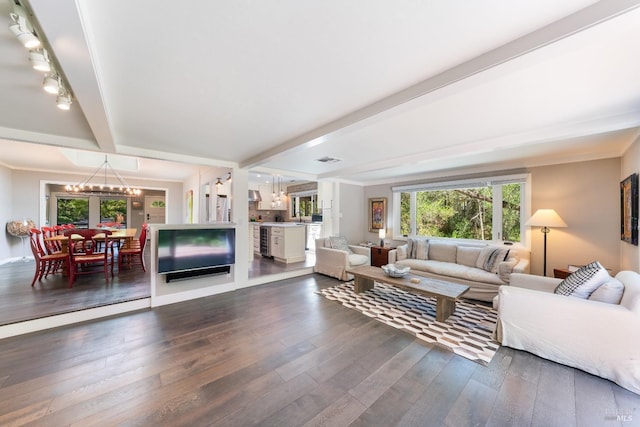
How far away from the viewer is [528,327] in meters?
2.32

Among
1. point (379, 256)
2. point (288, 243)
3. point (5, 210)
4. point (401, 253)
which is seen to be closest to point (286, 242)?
point (288, 243)

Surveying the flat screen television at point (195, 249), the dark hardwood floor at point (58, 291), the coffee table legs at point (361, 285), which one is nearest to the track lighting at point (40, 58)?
the flat screen television at point (195, 249)

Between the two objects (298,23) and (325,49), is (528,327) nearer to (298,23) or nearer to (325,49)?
(325,49)

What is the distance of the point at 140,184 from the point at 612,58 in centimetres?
966

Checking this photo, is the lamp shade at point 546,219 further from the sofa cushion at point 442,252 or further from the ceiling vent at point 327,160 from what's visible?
the ceiling vent at point 327,160

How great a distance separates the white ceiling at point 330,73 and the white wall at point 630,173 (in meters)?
0.17

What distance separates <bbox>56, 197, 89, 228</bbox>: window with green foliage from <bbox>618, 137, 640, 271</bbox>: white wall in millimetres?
13451

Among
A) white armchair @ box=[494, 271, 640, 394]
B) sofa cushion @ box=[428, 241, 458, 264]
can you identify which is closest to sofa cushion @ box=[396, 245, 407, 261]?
sofa cushion @ box=[428, 241, 458, 264]

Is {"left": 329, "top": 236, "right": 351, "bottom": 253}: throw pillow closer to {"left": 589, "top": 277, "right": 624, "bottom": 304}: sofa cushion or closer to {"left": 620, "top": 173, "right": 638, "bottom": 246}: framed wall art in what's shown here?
{"left": 589, "top": 277, "right": 624, "bottom": 304}: sofa cushion

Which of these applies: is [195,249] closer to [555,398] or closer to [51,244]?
[51,244]

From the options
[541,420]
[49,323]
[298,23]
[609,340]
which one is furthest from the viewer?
[49,323]

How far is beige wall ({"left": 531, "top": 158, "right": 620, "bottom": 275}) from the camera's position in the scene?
11.1ft

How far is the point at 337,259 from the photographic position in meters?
4.88

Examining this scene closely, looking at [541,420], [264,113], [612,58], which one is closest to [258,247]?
[264,113]
